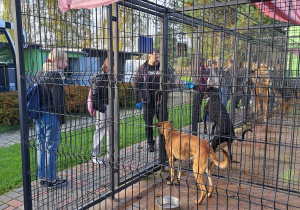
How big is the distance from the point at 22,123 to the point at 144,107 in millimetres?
2332

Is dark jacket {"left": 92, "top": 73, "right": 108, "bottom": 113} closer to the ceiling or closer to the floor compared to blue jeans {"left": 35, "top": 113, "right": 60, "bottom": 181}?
closer to the ceiling

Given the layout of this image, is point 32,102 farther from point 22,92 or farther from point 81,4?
point 81,4

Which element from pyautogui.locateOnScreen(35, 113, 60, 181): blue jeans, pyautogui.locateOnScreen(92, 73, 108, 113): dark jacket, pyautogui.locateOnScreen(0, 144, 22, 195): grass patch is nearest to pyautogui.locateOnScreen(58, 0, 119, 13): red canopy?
pyautogui.locateOnScreen(92, 73, 108, 113): dark jacket

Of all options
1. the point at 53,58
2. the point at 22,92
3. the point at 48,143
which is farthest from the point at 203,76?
the point at 48,143

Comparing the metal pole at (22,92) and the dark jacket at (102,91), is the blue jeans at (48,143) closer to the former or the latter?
the metal pole at (22,92)

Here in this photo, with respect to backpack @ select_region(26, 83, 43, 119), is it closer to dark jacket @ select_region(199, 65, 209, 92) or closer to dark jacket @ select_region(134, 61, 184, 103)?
dark jacket @ select_region(134, 61, 184, 103)

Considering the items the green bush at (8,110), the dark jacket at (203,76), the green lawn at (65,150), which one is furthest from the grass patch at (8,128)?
the dark jacket at (203,76)

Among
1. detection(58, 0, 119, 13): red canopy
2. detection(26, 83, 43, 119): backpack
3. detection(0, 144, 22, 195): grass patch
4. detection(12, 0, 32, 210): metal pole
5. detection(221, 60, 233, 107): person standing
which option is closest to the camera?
detection(221, 60, 233, 107): person standing

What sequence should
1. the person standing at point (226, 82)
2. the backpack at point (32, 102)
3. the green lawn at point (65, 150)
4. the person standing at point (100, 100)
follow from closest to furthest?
the person standing at point (226, 82), the person standing at point (100, 100), the backpack at point (32, 102), the green lawn at point (65, 150)

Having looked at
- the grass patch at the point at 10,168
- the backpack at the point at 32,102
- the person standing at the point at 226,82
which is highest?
the person standing at the point at 226,82

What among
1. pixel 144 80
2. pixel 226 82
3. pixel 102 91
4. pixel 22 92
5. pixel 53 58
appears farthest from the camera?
pixel 226 82

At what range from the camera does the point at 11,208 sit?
3.68 metres

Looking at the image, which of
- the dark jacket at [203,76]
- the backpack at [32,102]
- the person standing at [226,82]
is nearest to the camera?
the person standing at [226,82]

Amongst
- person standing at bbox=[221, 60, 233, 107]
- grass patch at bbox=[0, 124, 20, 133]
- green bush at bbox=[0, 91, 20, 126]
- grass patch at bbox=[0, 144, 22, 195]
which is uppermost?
person standing at bbox=[221, 60, 233, 107]
